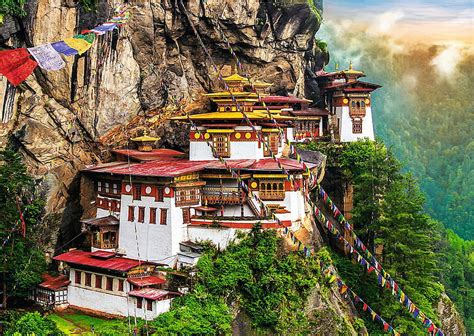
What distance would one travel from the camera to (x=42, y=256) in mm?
Result: 30219

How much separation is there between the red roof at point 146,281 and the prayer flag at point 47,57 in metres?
8.96

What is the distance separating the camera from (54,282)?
98.6ft

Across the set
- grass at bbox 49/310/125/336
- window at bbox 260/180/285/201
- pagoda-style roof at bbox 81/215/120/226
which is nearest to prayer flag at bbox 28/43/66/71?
pagoda-style roof at bbox 81/215/120/226

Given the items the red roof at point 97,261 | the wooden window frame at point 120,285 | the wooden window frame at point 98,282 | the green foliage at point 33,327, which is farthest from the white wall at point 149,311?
the green foliage at point 33,327

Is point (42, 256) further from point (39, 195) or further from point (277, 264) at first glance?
point (277, 264)

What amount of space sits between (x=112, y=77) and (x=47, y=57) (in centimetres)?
740

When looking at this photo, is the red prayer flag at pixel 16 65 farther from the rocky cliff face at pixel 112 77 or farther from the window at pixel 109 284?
the window at pixel 109 284

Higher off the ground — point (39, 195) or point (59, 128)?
point (59, 128)

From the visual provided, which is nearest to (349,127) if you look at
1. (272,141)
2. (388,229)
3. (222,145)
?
(272,141)

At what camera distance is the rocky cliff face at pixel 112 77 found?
30781mm

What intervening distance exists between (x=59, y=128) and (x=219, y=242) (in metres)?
9.32

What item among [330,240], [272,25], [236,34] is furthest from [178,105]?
[330,240]

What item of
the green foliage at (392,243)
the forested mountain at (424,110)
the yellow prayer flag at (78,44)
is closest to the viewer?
the yellow prayer flag at (78,44)

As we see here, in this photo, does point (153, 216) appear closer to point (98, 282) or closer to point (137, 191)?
point (137, 191)
